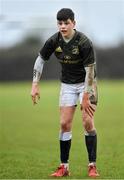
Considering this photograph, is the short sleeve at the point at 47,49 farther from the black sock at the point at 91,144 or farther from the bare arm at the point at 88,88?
the black sock at the point at 91,144

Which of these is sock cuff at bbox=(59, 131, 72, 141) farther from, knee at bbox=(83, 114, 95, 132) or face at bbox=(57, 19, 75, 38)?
face at bbox=(57, 19, 75, 38)

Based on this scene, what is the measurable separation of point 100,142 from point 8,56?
36.4 metres

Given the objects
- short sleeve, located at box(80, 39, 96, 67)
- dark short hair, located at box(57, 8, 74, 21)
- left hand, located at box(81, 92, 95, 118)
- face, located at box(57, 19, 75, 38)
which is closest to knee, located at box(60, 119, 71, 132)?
left hand, located at box(81, 92, 95, 118)

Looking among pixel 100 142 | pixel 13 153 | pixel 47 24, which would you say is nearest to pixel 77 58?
pixel 13 153

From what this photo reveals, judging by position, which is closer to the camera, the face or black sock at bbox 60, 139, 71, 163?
the face

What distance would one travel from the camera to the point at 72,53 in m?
9.33

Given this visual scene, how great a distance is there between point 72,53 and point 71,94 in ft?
1.92

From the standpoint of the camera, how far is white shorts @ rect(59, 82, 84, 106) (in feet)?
31.3

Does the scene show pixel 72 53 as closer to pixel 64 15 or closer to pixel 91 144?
pixel 64 15

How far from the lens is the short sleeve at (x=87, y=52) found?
9.20 meters

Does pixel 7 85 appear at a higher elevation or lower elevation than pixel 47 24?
lower

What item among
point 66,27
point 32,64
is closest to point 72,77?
point 66,27

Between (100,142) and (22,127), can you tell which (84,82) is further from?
(22,127)

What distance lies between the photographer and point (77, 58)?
9.38 m
